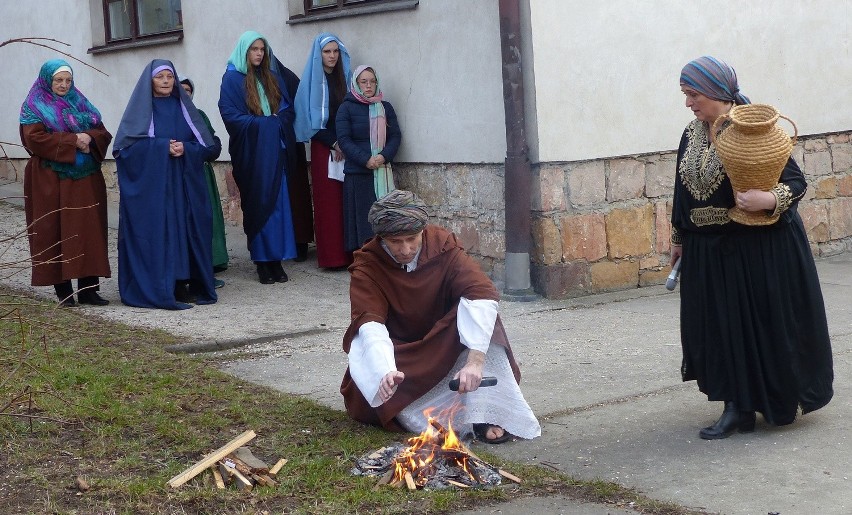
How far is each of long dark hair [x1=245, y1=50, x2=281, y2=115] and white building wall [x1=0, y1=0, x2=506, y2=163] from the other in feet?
2.54

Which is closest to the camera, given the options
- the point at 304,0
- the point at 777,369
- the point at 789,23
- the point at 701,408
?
the point at 777,369

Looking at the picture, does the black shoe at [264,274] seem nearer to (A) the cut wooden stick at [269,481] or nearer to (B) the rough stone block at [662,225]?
(B) the rough stone block at [662,225]

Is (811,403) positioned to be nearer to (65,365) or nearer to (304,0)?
(65,365)

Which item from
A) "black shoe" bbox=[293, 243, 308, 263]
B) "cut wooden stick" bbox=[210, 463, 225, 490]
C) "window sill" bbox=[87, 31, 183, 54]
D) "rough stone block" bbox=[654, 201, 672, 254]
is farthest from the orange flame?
"window sill" bbox=[87, 31, 183, 54]

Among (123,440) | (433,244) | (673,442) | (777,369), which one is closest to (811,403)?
(777,369)

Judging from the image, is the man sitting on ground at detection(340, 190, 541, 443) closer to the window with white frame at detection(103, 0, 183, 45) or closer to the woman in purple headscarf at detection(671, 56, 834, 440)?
the woman in purple headscarf at detection(671, 56, 834, 440)

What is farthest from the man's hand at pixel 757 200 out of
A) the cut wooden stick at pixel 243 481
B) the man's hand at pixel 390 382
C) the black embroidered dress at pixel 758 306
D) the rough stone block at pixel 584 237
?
the rough stone block at pixel 584 237

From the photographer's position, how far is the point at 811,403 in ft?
16.2

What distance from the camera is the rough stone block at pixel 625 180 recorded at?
866 centimetres

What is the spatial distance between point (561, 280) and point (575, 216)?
48 centimetres

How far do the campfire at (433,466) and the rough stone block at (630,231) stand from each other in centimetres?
432

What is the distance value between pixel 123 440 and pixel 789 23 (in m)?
6.83

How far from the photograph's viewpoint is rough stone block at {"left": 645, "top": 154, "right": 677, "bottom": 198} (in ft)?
29.1

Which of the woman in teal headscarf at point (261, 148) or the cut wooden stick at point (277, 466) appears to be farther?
the woman in teal headscarf at point (261, 148)
